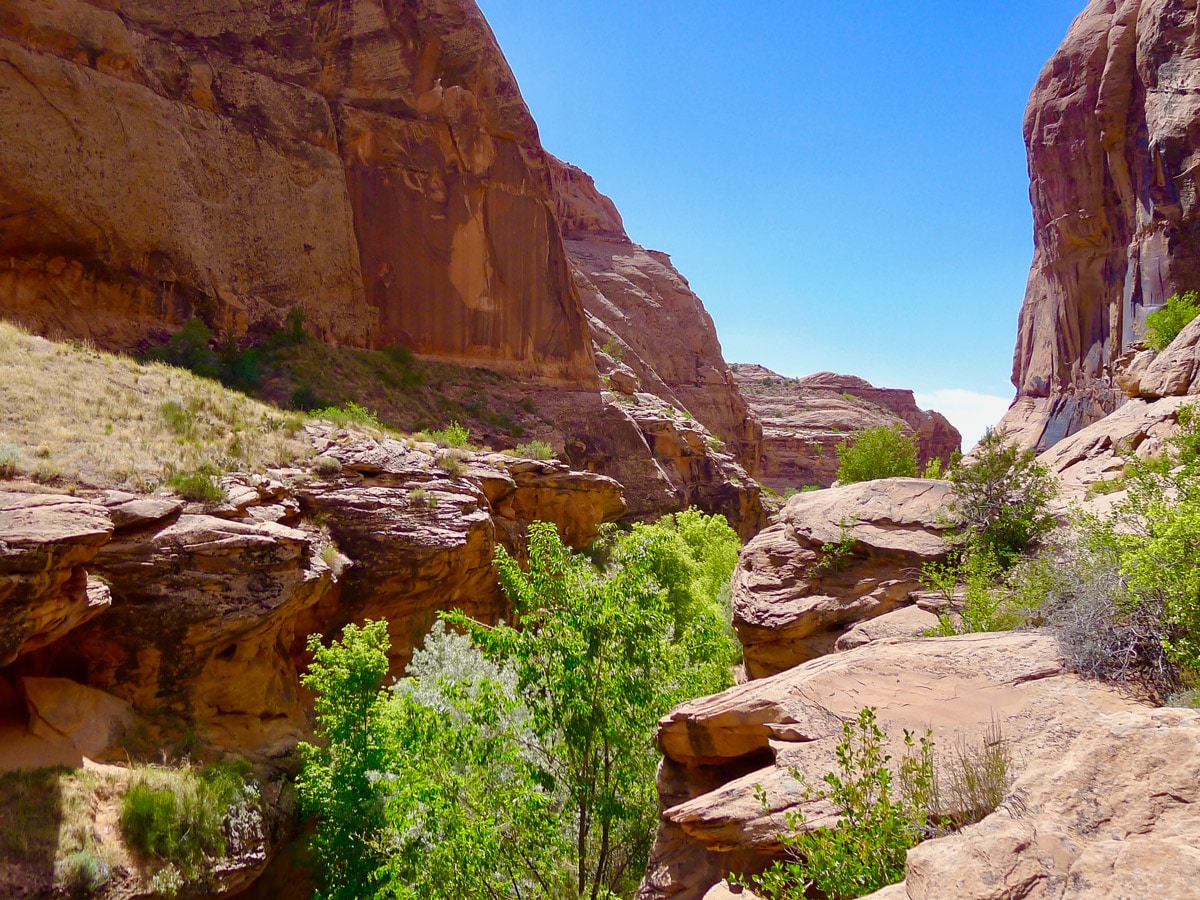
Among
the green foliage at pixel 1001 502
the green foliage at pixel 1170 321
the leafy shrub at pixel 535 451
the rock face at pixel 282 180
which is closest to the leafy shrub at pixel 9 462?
the rock face at pixel 282 180

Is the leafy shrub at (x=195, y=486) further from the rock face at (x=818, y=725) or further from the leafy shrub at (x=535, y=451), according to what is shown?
the leafy shrub at (x=535, y=451)

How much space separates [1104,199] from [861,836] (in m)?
41.3

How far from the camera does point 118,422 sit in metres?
14.1

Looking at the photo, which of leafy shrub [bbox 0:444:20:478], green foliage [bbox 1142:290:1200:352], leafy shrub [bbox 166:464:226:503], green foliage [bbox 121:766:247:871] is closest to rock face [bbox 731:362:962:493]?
green foliage [bbox 1142:290:1200:352]

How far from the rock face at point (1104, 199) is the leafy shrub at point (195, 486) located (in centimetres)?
3498

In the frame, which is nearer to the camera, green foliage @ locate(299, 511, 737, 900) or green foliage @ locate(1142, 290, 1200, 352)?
green foliage @ locate(299, 511, 737, 900)

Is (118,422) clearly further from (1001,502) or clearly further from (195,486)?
(1001,502)

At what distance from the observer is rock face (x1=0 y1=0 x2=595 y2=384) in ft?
64.7

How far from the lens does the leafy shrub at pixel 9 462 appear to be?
434 inches

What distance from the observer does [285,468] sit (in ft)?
51.4

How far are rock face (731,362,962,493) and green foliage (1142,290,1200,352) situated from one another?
91.6ft

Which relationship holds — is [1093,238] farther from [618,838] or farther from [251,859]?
[251,859]

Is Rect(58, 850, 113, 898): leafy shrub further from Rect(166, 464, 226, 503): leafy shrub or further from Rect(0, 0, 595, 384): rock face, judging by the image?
Rect(0, 0, 595, 384): rock face

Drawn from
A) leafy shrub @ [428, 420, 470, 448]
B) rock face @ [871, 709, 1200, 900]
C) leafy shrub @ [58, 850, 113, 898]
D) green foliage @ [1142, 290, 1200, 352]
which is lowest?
leafy shrub @ [58, 850, 113, 898]
